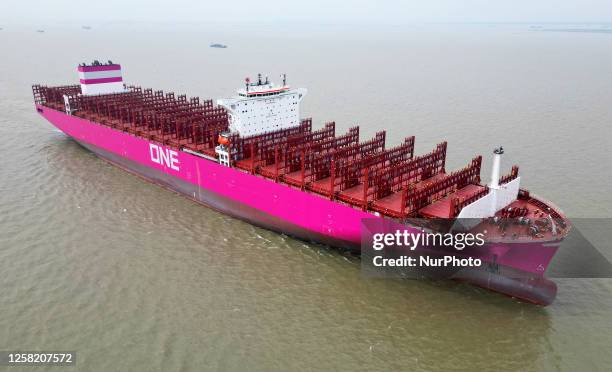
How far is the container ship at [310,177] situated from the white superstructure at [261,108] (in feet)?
0.19

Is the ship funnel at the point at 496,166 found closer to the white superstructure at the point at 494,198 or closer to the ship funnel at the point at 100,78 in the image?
the white superstructure at the point at 494,198

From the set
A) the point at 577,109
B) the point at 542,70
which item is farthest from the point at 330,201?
the point at 542,70

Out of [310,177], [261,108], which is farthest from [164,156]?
[310,177]

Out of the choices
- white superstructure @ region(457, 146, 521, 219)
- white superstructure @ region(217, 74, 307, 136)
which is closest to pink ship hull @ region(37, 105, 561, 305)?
white superstructure @ region(457, 146, 521, 219)

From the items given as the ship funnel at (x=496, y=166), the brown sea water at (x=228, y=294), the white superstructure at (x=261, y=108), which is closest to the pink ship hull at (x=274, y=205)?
the brown sea water at (x=228, y=294)

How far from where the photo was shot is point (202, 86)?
66.8m

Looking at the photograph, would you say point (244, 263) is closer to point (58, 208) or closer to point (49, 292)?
point (49, 292)

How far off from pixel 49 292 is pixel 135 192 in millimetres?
10332

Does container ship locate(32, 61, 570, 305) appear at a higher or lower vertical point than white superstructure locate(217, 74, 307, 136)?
lower

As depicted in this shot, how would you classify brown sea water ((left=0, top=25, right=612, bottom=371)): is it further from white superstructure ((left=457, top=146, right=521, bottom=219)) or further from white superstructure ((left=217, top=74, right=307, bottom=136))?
white superstructure ((left=217, top=74, right=307, bottom=136))

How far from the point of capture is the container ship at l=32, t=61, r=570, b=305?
1555 cm

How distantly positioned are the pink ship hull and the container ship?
53 mm

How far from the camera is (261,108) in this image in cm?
2397

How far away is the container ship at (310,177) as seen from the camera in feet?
51.0
